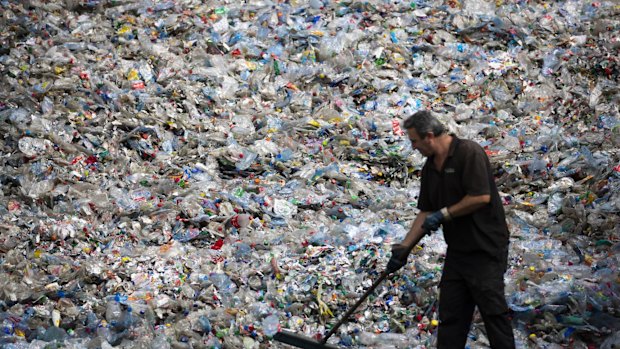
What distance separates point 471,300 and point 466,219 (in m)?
0.48

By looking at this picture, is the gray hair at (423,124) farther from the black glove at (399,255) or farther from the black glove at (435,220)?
the black glove at (399,255)

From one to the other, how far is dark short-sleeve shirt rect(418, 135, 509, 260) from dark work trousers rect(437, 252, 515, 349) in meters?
0.06

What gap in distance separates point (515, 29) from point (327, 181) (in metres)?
3.72

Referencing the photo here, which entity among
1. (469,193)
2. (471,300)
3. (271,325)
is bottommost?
(271,325)

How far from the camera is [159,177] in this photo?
691 cm

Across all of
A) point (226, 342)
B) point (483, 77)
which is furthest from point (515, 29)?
point (226, 342)

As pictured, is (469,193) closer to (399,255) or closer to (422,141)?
(422,141)

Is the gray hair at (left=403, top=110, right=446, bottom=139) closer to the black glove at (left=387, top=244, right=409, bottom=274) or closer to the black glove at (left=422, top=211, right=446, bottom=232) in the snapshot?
the black glove at (left=422, top=211, right=446, bottom=232)

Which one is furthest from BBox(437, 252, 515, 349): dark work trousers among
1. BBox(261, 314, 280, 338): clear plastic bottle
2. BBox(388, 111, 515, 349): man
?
BBox(261, 314, 280, 338): clear plastic bottle

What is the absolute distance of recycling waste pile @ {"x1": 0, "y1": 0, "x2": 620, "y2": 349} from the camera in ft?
16.5

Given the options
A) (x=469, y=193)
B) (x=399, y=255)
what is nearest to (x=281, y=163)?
(x=399, y=255)

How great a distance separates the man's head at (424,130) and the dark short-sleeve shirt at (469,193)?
0.09 metres

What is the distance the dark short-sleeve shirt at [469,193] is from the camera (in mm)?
3803

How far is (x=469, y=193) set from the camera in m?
3.81
